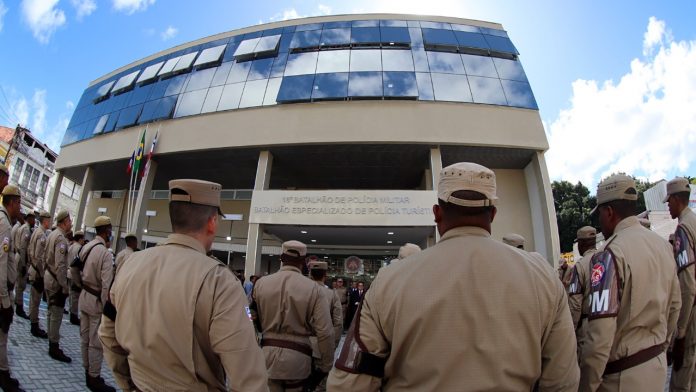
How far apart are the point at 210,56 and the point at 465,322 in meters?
21.8

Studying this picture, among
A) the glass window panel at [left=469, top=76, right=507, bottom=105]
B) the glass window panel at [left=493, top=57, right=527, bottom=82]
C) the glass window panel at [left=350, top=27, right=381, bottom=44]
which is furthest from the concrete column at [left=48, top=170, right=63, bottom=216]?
the glass window panel at [left=493, top=57, right=527, bottom=82]

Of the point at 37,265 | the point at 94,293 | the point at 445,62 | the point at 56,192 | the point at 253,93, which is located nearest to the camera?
the point at 94,293

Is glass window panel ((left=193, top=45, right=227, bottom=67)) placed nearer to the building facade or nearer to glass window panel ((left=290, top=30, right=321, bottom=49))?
the building facade

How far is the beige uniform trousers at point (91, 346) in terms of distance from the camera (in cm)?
426

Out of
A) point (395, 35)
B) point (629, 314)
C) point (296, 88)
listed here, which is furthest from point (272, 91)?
point (629, 314)

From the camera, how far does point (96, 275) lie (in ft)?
16.1

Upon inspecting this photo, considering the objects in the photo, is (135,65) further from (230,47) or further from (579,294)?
(579,294)

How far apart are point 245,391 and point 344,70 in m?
16.8

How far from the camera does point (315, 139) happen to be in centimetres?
1580

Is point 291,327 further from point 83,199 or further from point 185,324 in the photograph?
point 83,199

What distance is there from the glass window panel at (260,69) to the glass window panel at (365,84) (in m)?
4.31

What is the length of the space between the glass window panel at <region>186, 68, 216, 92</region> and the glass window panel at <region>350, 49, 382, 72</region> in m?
7.59

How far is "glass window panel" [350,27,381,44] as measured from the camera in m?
17.8

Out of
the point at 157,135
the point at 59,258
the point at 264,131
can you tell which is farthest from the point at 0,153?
the point at 59,258
